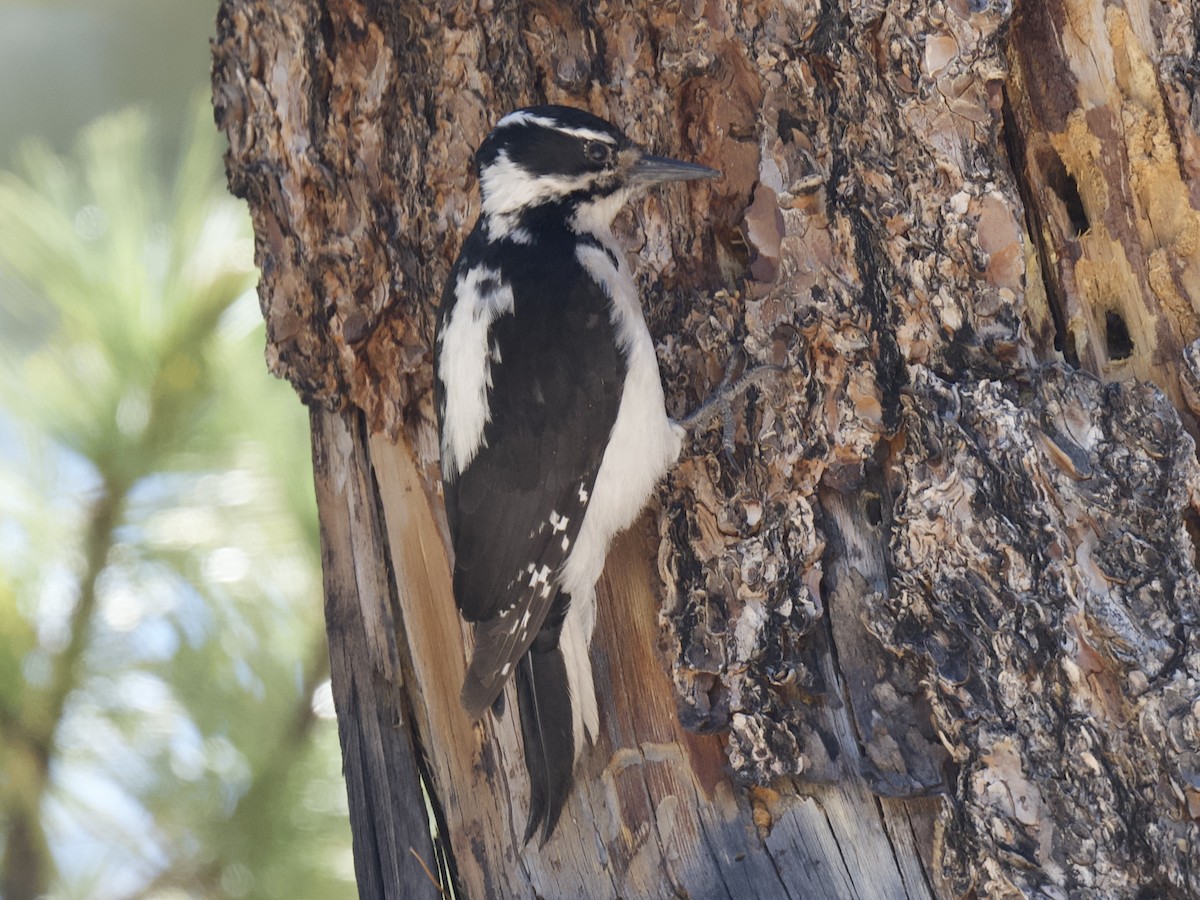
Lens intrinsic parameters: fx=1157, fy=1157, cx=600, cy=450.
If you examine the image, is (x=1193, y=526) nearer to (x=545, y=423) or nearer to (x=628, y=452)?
(x=628, y=452)

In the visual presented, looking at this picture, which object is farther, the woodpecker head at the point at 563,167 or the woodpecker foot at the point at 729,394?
the woodpecker head at the point at 563,167

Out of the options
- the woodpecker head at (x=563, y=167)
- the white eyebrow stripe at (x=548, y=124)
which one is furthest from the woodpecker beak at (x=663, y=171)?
the white eyebrow stripe at (x=548, y=124)

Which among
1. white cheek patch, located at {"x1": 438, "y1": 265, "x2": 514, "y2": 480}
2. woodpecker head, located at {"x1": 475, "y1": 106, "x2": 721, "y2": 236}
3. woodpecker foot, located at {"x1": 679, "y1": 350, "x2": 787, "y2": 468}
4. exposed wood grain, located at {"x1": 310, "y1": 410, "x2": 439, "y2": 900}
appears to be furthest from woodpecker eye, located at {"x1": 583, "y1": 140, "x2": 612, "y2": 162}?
exposed wood grain, located at {"x1": 310, "y1": 410, "x2": 439, "y2": 900}

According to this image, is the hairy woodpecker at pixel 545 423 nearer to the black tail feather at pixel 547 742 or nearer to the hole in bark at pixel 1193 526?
the black tail feather at pixel 547 742

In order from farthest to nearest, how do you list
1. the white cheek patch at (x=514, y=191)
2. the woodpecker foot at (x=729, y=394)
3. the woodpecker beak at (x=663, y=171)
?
the white cheek patch at (x=514, y=191)
the woodpecker beak at (x=663, y=171)
the woodpecker foot at (x=729, y=394)

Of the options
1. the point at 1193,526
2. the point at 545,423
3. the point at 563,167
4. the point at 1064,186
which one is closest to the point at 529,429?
the point at 545,423

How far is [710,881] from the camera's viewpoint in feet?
6.28

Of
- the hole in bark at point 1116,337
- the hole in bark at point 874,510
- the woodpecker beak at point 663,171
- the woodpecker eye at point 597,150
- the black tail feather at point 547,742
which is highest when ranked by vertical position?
the woodpecker eye at point 597,150

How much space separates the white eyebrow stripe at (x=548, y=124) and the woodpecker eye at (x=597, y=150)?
0.01m

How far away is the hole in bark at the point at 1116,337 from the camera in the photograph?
6.02ft

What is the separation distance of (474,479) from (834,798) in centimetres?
92

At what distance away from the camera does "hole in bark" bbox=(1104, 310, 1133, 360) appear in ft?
6.02

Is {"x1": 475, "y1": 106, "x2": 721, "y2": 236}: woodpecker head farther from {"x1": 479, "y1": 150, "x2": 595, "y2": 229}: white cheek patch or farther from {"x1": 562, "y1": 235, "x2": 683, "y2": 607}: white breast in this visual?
{"x1": 562, "y1": 235, "x2": 683, "y2": 607}: white breast

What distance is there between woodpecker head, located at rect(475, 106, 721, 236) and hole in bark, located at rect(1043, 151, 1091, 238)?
600mm
